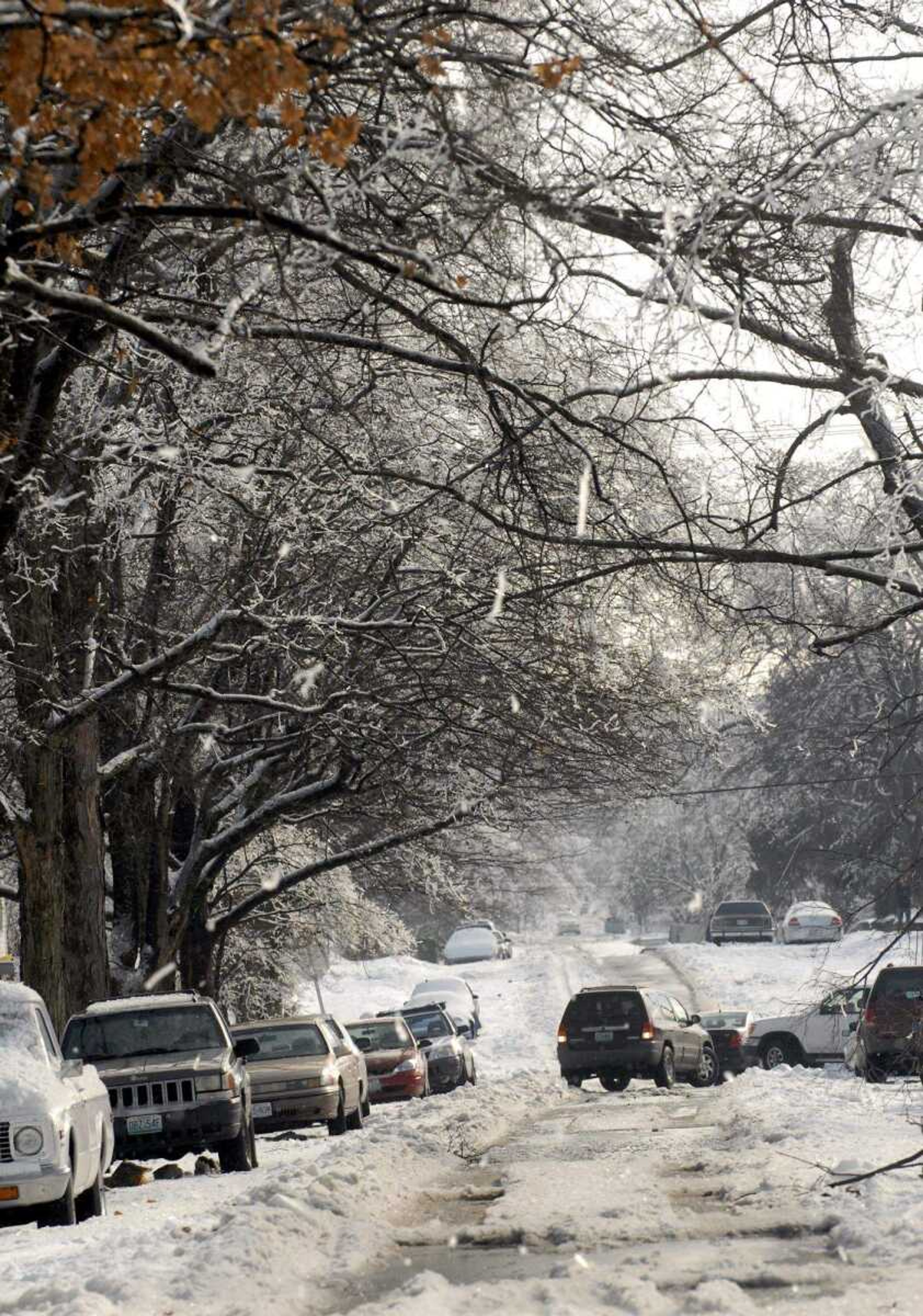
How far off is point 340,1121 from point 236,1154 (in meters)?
4.35

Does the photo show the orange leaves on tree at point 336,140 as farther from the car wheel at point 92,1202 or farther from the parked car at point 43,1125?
the car wheel at point 92,1202

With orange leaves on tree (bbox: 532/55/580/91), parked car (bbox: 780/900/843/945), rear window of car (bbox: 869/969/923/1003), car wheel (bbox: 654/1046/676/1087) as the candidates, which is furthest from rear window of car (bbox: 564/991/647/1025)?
parked car (bbox: 780/900/843/945)

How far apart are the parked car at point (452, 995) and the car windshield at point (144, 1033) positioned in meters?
25.6

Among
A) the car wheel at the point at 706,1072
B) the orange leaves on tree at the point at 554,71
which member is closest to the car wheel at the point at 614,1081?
the car wheel at the point at 706,1072

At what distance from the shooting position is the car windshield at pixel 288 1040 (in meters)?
21.0

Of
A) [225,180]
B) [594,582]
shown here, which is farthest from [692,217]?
[594,582]

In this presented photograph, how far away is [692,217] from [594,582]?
6.17 meters

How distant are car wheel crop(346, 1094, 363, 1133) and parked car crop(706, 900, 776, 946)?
148ft

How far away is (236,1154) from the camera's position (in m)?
16.5

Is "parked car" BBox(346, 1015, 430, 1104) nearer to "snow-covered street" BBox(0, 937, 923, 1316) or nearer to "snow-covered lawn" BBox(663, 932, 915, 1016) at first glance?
"snow-covered street" BBox(0, 937, 923, 1316)

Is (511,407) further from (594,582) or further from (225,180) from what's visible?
(225,180)

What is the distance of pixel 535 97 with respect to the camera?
7703 millimetres

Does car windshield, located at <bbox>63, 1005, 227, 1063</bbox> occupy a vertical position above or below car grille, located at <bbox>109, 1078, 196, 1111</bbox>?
above

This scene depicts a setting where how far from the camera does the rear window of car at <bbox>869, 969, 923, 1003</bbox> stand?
79.8ft
